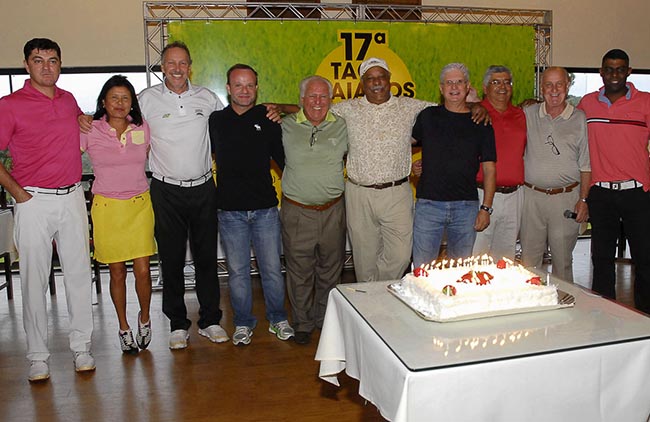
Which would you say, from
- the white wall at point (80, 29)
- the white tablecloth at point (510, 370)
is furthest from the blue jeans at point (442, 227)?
the white wall at point (80, 29)

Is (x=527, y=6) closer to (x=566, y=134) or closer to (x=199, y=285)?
(x=566, y=134)

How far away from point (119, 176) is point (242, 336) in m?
1.34

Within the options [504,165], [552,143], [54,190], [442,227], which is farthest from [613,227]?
[54,190]

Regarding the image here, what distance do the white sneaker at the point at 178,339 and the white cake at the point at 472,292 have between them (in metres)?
2.01

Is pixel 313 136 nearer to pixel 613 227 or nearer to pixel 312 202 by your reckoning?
pixel 312 202

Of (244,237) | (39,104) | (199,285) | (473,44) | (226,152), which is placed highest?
(473,44)

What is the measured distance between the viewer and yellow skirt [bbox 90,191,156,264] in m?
3.62

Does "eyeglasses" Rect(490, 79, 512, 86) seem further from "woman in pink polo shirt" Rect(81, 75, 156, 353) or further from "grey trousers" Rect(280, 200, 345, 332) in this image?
"woman in pink polo shirt" Rect(81, 75, 156, 353)

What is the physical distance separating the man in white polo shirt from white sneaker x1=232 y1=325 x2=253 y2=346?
343 millimetres

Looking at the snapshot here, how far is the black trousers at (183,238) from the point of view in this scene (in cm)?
378

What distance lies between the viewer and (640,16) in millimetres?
7133

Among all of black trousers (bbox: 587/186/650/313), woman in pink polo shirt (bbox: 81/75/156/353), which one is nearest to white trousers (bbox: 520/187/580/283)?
black trousers (bbox: 587/186/650/313)

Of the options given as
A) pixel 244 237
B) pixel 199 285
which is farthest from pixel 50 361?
pixel 244 237

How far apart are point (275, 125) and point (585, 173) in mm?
2119
